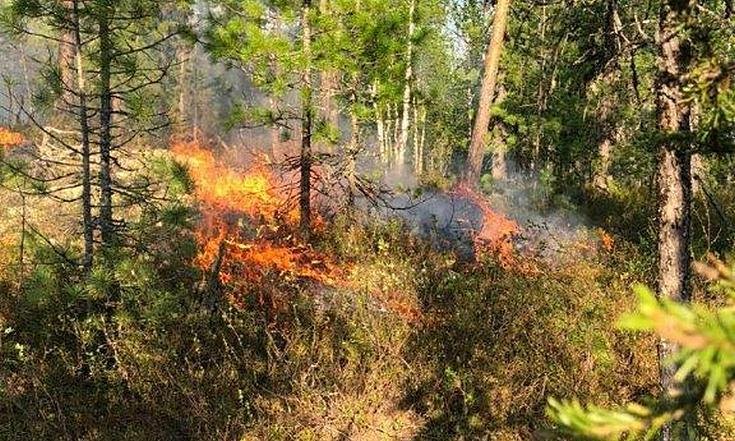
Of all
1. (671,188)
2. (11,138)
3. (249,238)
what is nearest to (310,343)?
(249,238)

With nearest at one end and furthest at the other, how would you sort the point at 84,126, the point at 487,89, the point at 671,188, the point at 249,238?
the point at 671,188 → the point at 84,126 → the point at 249,238 → the point at 487,89

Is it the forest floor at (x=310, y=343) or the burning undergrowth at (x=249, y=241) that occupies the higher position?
Answer: the burning undergrowth at (x=249, y=241)

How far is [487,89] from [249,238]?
5.82 meters

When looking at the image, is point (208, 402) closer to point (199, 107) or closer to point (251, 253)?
point (251, 253)

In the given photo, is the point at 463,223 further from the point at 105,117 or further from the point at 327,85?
the point at 105,117

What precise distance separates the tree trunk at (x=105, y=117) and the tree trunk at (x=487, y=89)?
7428 mm

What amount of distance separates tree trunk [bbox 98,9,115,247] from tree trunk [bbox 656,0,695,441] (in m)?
5.36

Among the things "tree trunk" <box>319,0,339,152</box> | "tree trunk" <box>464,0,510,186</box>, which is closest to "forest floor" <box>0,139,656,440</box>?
"tree trunk" <box>319,0,339,152</box>

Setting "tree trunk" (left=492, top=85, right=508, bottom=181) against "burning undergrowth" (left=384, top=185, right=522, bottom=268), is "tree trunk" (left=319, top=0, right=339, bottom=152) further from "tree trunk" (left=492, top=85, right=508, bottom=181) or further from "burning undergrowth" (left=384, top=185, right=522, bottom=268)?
"tree trunk" (left=492, top=85, right=508, bottom=181)

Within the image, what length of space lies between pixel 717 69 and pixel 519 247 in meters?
8.81

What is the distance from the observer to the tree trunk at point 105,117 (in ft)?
21.5

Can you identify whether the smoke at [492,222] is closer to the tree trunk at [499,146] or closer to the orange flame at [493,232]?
the orange flame at [493,232]

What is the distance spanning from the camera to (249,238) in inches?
386

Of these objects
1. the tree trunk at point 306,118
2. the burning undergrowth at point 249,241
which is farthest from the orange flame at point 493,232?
the tree trunk at point 306,118
